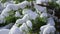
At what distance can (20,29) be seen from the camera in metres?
2.22

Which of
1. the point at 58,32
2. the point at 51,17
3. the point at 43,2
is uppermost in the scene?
the point at 43,2

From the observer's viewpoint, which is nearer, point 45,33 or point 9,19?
point 45,33

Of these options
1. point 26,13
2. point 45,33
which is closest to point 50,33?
point 45,33

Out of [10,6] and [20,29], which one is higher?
[10,6]

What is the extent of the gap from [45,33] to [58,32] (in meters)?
0.31

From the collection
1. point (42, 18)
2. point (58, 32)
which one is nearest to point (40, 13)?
point (42, 18)

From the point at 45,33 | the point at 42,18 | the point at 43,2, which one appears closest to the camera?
the point at 45,33

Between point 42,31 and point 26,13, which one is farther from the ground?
point 26,13

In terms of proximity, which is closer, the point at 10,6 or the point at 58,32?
the point at 58,32

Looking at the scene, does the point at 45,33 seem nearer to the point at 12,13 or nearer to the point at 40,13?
the point at 40,13

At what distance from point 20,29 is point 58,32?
433 mm

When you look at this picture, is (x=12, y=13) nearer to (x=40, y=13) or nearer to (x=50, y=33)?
(x=40, y=13)

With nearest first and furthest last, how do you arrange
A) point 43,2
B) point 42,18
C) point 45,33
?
point 45,33 → point 42,18 → point 43,2

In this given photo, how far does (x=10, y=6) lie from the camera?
102 inches
